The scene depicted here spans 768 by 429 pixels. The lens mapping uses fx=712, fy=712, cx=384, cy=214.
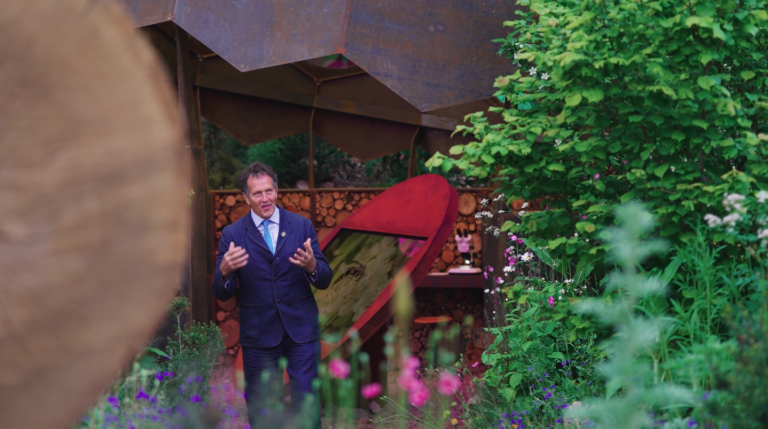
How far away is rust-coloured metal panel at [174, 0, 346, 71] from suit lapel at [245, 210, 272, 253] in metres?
1.36

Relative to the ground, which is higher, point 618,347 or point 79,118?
point 79,118

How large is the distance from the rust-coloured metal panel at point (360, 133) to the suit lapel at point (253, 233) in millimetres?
4630

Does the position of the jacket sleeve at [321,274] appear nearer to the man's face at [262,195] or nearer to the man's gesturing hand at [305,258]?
the man's gesturing hand at [305,258]

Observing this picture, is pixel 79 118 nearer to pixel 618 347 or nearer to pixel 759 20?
pixel 618 347

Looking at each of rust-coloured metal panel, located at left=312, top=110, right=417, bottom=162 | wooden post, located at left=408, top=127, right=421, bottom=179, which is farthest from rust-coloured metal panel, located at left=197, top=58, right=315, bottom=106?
wooden post, located at left=408, top=127, right=421, bottom=179

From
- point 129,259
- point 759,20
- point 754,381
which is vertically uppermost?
point 759,20

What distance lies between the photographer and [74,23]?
1.48m

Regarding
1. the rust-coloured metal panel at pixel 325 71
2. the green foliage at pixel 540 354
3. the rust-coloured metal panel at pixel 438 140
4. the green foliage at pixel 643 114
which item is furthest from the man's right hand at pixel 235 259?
the rust-coloured metal panel at pixel 325 71

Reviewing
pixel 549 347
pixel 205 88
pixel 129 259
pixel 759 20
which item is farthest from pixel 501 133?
pixel 205 88

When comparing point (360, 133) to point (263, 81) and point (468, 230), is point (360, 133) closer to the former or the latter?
point (263, 81)

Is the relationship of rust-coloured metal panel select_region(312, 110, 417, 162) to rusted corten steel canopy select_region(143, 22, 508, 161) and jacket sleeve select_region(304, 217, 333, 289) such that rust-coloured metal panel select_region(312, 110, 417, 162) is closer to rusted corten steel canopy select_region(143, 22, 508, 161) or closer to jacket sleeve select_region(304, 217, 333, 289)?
rusted corten steel canopy select_region(143, 22, 508, 161)

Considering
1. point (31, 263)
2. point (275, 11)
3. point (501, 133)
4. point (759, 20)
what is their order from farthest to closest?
point (275, 11), point (501, 133), point (759, 20), point (31, 263)

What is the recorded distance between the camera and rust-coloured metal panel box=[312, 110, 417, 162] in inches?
330

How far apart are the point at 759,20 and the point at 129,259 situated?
2.61m
